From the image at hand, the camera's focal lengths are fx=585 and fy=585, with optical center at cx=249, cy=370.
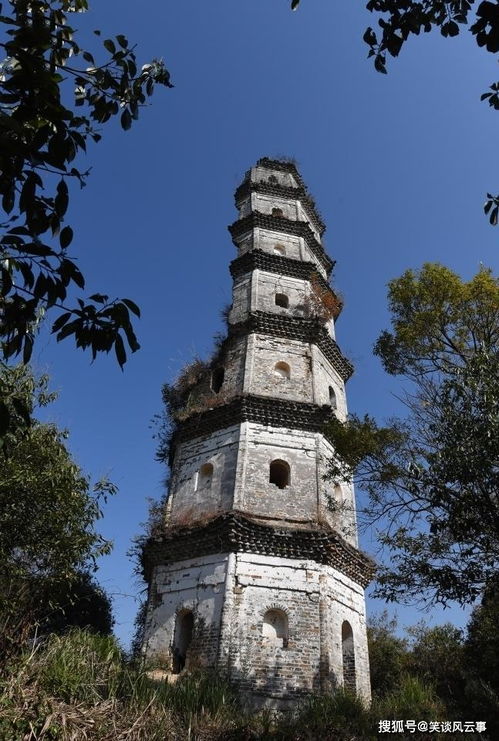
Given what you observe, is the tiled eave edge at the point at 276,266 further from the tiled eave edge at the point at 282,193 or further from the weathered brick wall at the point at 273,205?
the tiled eave edge at the point at 282,193

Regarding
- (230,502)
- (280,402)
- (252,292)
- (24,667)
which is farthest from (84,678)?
(252,292)

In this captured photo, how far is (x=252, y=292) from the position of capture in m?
19.3

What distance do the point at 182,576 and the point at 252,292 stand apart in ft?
30.6

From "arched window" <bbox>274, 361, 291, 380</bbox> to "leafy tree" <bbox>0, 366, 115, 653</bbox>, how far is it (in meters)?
7.27

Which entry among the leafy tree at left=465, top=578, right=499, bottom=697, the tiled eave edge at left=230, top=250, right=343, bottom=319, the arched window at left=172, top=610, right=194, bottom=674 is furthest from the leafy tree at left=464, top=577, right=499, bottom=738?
the tiled eave edge at left=230, top=250, right=343, bottom=319

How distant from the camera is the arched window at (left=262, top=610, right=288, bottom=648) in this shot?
1275 cm

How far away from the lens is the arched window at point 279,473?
51.3 ft

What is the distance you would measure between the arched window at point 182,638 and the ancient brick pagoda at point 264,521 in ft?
0.09

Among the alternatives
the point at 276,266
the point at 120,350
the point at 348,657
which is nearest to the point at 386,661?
the point at 348,657

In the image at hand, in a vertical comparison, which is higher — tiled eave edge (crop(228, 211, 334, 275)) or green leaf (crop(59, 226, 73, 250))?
tiled eave edge (crop(228, 211, 334, 275))

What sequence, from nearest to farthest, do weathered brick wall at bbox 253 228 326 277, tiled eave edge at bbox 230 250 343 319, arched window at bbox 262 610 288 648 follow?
arched window at bbox 262 610 288 648
tiled eave edge at bbox 230 250 343 319
weathered brick wall at bbox 253 228 326 277

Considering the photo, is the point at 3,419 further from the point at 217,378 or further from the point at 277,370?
the point at 217,378

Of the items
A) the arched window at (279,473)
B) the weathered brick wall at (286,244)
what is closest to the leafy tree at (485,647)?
the arched window at (279,473)

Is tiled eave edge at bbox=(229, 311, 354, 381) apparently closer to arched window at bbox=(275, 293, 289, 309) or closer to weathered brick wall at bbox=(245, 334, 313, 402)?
weathered brick wall at bbox=(245, 334, 313, 402)
